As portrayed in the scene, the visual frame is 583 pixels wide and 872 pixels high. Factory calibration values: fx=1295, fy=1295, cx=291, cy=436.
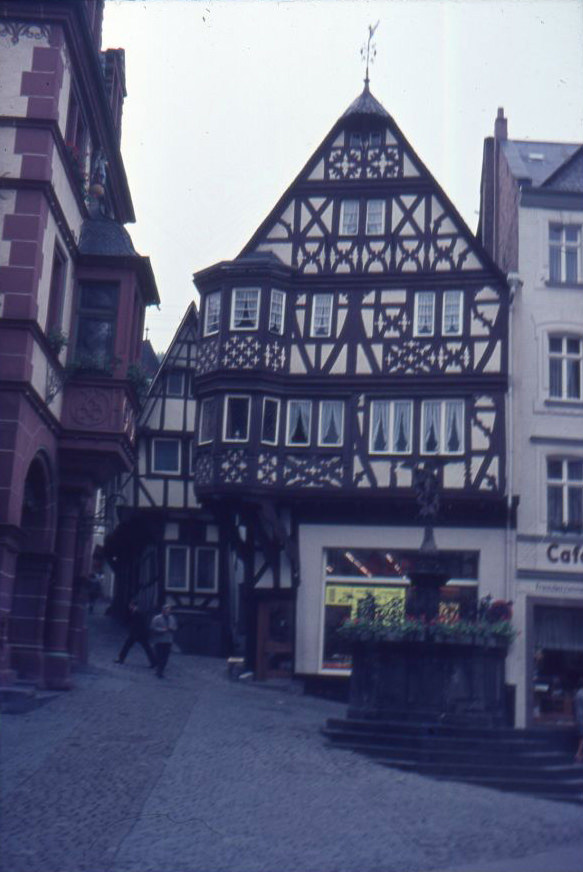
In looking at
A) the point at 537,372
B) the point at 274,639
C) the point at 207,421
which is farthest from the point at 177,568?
the point at 537,372

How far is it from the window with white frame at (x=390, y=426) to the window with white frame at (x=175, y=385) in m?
10.0

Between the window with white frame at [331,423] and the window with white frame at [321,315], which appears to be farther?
the window with white frame at [321,315]

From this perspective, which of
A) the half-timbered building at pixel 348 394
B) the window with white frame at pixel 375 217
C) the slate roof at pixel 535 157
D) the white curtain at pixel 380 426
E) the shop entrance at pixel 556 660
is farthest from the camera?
the slate roof at pixel 535 157

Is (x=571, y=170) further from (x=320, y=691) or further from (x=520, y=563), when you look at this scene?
(x=320, y=691)

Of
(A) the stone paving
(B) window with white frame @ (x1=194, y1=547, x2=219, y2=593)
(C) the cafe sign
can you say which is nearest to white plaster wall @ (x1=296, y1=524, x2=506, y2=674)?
(C) the cafe sign

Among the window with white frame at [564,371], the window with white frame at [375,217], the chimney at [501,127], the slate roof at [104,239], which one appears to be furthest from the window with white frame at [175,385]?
the slate roof at [104,239]

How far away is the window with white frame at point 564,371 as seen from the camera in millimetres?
31344

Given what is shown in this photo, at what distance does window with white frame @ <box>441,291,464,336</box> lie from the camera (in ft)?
102

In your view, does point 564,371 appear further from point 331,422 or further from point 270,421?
point 270,421

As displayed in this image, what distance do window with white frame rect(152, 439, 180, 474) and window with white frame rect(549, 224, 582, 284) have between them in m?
13.1

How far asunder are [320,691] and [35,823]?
17.2m

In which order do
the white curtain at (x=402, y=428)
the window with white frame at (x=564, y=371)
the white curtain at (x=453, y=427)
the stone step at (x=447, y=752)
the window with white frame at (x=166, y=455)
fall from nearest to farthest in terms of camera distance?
the stone step at (x=447, y=752), the white curtain at (x=453, y=427), the white curtain at (x=402, y=428), the window with white frame at (x=564, y=371), the window with white frame at (x=166, y=455)

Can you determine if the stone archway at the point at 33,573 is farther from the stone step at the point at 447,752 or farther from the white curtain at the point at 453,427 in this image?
the white curtain at the point at 453,427

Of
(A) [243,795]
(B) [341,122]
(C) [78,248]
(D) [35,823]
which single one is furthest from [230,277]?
(D) [35,823]
